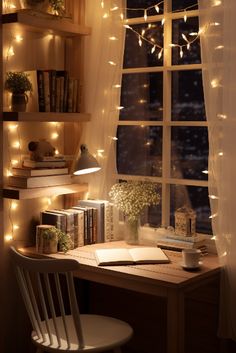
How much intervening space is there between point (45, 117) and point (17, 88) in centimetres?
22

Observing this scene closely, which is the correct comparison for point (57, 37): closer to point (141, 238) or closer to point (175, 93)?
point (175, 93)

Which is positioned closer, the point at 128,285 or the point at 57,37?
the point at 128,285

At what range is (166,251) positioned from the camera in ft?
10.3

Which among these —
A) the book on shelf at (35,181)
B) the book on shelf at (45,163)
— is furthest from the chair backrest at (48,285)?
the book on shelf at (45,163)

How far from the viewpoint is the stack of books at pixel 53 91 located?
124 inches

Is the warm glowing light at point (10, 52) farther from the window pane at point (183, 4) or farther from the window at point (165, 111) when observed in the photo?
the window pane at point (183, 4)

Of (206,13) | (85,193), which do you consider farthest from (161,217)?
(206,13)

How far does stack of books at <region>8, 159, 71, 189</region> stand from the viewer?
3092 millimetres

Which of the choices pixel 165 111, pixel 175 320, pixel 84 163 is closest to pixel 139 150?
pixel 165 111

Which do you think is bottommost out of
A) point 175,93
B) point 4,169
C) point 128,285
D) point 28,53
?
point 128,285

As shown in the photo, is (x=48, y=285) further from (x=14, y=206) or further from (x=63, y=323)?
(x=14, y=206)

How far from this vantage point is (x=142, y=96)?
3.42 m

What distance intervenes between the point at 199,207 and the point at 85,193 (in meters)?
0.69

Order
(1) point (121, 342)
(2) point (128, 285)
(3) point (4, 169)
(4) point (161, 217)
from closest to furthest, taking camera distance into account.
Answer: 1. (1) point (121, 342)
2. (2) point (128, 285)
3. (3) point (4, 169)
4. (4) point (161, 217)
